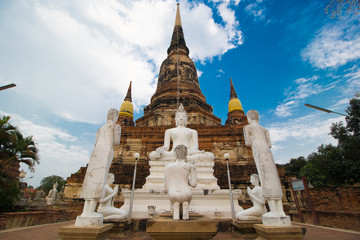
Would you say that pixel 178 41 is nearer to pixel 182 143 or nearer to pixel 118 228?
pixel 182 143

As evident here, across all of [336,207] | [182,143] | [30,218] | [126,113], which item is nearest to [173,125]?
[182,143]

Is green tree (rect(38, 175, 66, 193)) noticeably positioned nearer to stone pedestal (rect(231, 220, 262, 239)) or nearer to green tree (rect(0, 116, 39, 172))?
green tree (rect(0, 116, 39, 172))

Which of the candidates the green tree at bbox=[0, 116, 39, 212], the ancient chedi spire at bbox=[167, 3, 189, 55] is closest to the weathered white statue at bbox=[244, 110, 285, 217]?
the green tree at bbox=[0, 116, 39, 212]

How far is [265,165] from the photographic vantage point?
3.71 meters

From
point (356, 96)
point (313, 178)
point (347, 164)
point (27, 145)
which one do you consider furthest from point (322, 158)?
point (27, 145)

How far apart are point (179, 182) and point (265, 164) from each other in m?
1.80

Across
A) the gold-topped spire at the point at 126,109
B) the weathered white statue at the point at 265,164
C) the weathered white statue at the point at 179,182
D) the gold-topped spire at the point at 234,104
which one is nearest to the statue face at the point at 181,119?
the weathered white statue at the point at 265,164

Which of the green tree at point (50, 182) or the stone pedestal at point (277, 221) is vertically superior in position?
the green tree at point (50, 182)

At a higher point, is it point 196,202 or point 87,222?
point 196,202

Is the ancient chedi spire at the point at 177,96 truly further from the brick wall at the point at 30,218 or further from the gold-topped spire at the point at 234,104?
the brick wall at the point at 30,218

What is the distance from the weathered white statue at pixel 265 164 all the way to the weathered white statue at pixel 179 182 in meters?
1.39

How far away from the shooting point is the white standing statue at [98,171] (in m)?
3.33

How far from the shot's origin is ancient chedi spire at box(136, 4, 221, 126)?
16.8m

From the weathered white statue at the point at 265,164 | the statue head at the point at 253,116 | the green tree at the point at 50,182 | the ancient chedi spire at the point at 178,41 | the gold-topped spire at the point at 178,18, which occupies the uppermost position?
the gold-topped spire at the point at 178,18
